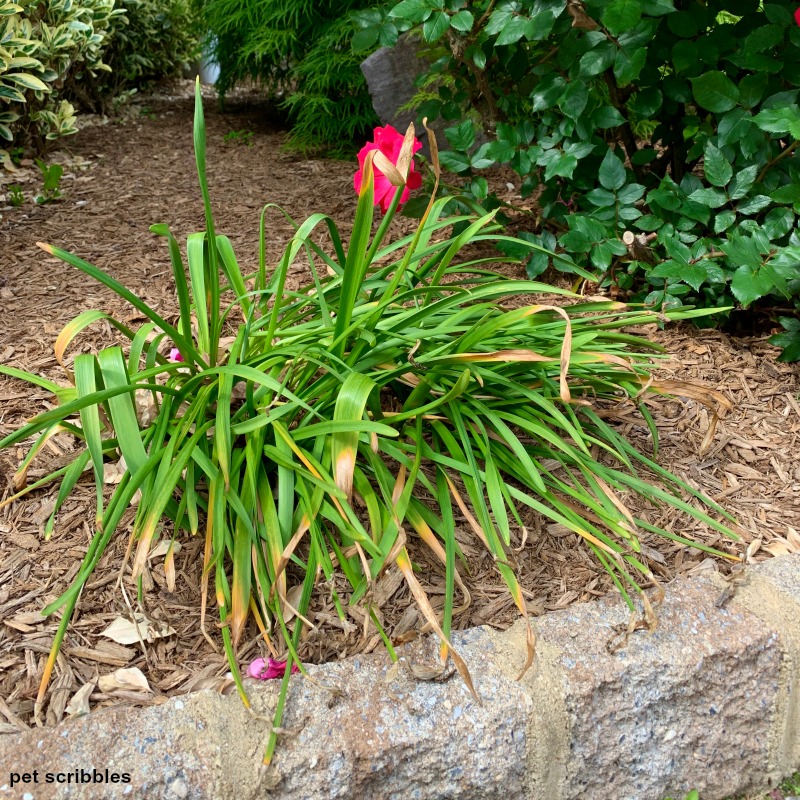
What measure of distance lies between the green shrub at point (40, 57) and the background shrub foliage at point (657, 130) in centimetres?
184

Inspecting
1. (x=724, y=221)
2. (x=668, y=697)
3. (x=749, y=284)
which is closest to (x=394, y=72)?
(x=724, y=221)

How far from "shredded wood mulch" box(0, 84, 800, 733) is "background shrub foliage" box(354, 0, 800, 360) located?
31 cm

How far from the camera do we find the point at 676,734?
4.96 ft

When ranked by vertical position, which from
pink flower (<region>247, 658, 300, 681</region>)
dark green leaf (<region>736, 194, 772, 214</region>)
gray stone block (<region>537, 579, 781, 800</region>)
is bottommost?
gray stone block (<region>537, 579, 781, 800</region>)

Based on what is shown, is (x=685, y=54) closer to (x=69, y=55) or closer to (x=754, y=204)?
(x=754, y=204)

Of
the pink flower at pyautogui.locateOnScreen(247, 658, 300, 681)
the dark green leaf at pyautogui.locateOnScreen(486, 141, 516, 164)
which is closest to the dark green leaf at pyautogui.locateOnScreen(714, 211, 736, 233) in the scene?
the dark green leaf at pyautogui.locateOnScreen(486, 141, 516, 164)

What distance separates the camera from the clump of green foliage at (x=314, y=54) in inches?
153

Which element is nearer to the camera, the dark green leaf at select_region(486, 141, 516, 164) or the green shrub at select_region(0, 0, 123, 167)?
the dark green leaf at select_region(486, 141, 516, 164)

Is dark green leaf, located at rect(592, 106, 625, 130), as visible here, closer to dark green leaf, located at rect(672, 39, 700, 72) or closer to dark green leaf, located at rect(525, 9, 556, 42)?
dark green leaf, located at rect(672, 39, 700, 72)

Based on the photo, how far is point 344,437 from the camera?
144cm

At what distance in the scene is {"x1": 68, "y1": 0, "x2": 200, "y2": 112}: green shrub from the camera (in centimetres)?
491

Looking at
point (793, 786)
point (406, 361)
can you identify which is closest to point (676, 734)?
point (793, 786)

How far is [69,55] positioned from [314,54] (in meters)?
1.30

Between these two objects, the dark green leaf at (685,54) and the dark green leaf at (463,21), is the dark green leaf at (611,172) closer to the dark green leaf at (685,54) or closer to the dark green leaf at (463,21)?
the dark green leaf at (685,54)
